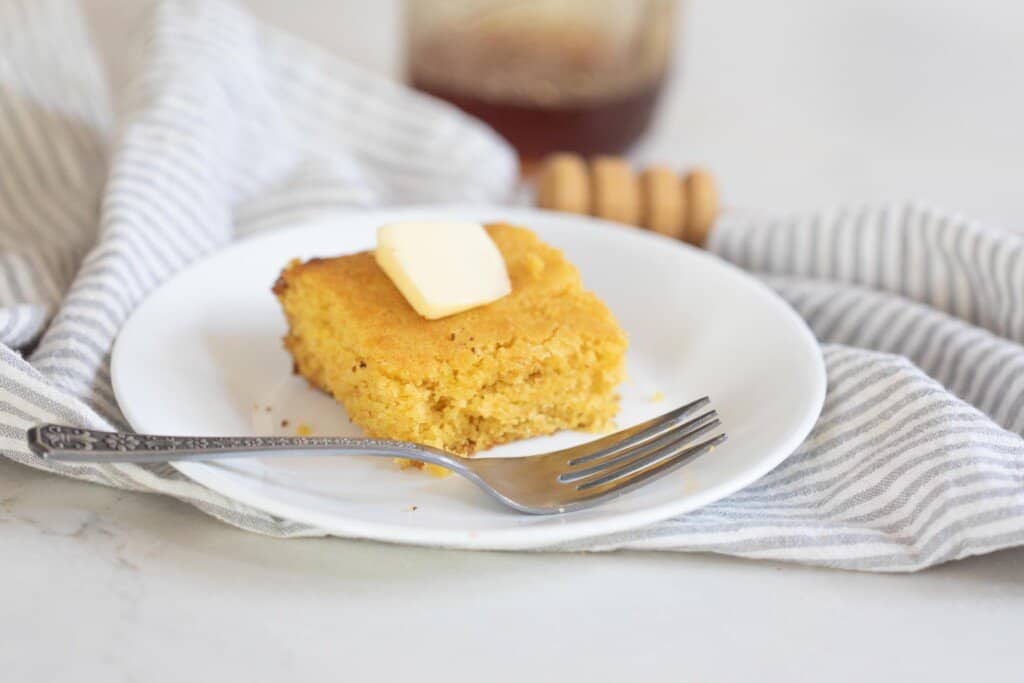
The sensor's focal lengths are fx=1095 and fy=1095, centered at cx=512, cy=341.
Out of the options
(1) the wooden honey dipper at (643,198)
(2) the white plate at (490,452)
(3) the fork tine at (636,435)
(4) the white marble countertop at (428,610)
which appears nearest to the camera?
(4) the white marble countertop at (428,610)

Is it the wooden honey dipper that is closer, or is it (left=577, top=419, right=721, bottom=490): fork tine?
(left=577, top=419, right=721, bottom=490): fork tine

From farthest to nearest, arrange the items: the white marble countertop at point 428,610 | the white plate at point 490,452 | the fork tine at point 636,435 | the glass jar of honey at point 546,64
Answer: the glass jar of honey at point 546,64 < the fork tine at point 636,435 < the white plate at point 490,452 < the white marble countertop at point 428,610

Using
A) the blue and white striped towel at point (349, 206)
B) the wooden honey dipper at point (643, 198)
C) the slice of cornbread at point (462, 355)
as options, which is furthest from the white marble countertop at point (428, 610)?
the wooden honey dipper at point (643, 198)

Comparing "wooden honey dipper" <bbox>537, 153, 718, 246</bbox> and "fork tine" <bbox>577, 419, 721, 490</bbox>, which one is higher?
"fork tine" <bbox>577, 419, 721, 490</bbox>

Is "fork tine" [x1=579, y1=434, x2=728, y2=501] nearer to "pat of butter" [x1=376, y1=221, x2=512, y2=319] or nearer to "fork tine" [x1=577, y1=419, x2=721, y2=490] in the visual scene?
"fork tine" [x1=577, y1=419, x2=721, y2=490]

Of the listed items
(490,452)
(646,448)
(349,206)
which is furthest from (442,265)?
(349,206)

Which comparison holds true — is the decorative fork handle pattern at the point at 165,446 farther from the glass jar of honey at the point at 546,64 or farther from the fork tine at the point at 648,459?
the glass jar of honey at the point at 546,64

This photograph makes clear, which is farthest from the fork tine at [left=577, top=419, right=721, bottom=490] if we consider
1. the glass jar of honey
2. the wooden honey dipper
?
the glass jar of honey
